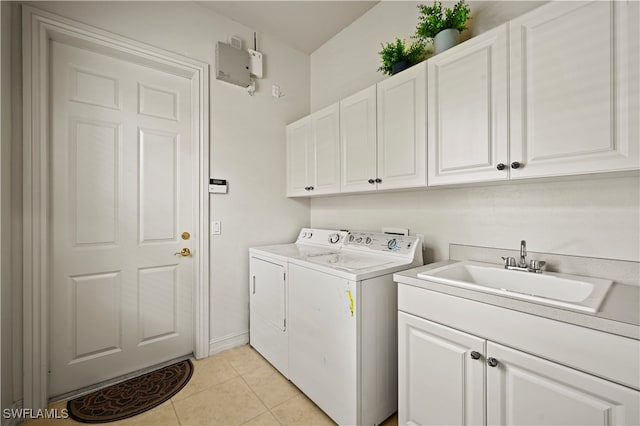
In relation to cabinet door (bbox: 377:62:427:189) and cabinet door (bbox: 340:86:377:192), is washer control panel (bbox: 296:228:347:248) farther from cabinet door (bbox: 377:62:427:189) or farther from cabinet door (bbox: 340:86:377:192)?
cabinet door (bbox: 377:62:427:189)

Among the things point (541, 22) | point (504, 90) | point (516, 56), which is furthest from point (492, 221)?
point (541, 22)

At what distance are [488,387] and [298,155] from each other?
213cm

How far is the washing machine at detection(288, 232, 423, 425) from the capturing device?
1.42 meters

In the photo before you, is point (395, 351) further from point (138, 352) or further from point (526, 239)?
point (138, 352)

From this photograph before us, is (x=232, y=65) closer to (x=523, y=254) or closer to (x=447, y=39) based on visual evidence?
(x=447, y=39)

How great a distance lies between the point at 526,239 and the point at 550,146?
0.55 m

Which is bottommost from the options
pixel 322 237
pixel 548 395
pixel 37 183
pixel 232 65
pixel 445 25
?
pixel 548 395

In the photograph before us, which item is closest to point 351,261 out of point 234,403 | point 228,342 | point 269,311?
point 269,311

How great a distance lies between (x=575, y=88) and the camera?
109cm

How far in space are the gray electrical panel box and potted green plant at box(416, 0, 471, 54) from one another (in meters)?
1.53

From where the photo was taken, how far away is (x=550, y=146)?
1.16 metres

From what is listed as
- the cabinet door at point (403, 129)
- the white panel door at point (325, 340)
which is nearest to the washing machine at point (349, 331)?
the white panel door at point (325, 340)

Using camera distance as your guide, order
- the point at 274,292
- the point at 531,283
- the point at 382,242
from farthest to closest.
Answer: the point at 274,292
the point at 382,242
the point at 531,283

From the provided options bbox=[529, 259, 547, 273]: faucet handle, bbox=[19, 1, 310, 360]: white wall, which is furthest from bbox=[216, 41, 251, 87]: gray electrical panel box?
bbox=[529, 259, 547, 273]: faucet handle
